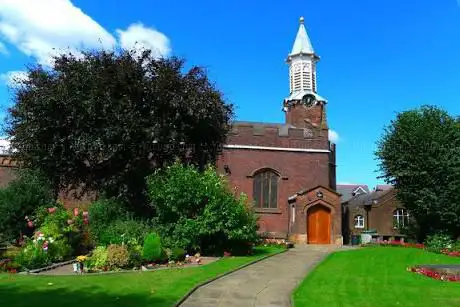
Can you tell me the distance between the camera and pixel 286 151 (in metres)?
35.8

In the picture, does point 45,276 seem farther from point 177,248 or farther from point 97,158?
point 97,158

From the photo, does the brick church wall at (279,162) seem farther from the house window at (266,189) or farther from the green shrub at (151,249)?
the green shrub at (151,249)

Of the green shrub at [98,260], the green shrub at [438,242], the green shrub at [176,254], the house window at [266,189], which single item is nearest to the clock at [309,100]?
the house window at [266,189]

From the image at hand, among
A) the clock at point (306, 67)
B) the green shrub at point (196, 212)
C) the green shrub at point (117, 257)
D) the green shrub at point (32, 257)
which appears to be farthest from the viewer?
the clock at point (306, 67)

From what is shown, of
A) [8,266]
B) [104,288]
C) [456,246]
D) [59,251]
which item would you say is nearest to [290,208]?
[456,246]

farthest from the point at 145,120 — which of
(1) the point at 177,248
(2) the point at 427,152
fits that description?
(2) the point at 427,152

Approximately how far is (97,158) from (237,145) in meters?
16.1

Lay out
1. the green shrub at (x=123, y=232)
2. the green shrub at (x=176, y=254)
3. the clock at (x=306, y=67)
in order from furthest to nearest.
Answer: the clock at (x=306, y=67) < the green shrub at (x=123, y=232) < the green shrub at (x=176, y=254)

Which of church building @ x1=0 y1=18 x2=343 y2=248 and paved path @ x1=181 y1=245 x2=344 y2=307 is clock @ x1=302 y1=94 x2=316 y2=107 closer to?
church building @ x1=0 y1=18 x2=343 y2=248

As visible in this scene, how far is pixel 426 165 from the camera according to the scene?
1165 inches

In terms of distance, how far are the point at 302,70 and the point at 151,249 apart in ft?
108

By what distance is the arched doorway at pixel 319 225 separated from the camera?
32688mm

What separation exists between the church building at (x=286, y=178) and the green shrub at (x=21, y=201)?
46.5 feet

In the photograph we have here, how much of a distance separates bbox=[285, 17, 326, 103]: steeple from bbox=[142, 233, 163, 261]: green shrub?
29275 mm
